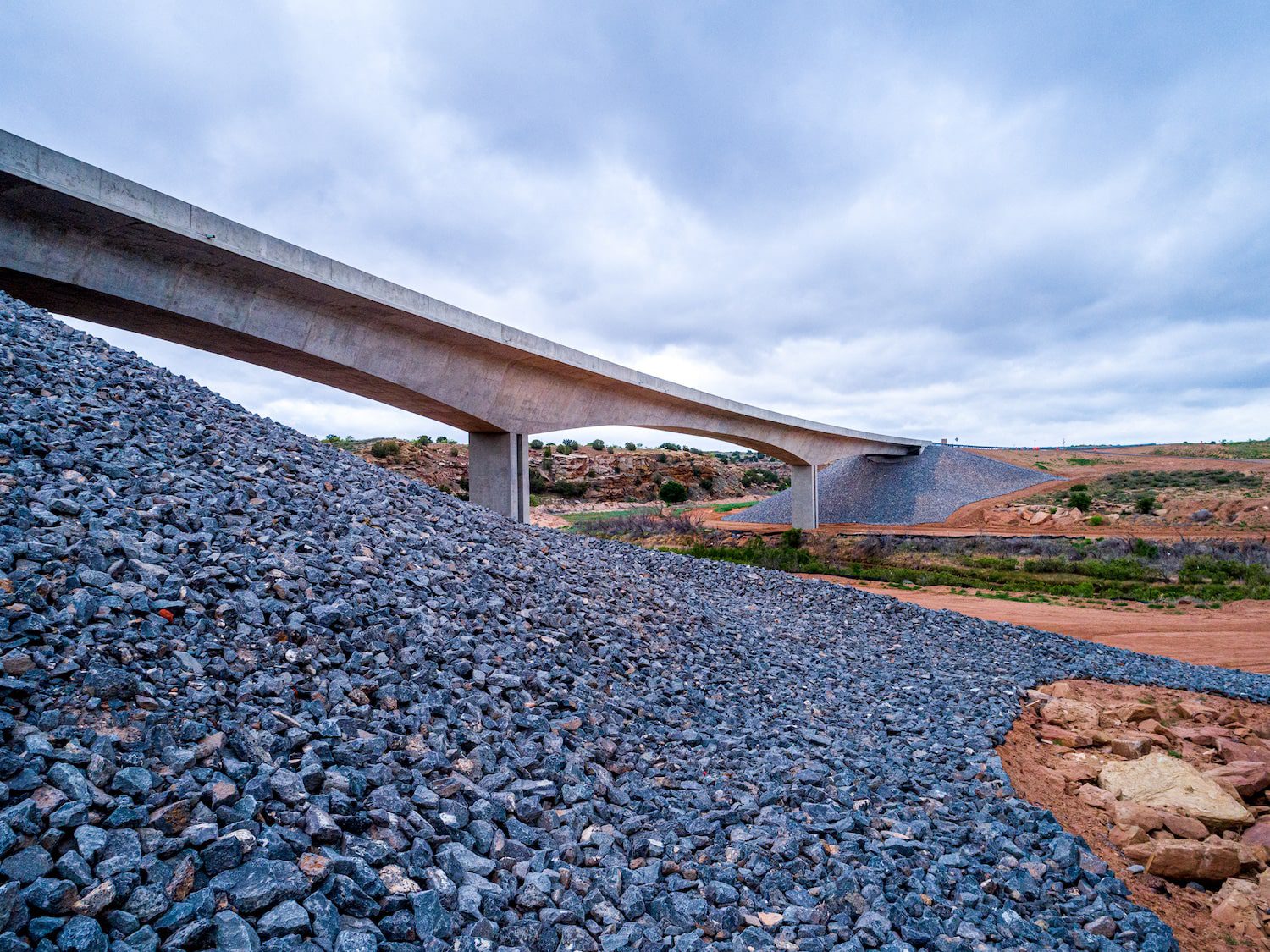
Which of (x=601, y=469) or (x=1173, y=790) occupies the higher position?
(x=601, y=469)

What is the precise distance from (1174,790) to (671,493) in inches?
1825

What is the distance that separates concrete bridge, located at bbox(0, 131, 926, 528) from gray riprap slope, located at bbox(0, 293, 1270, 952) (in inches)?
113

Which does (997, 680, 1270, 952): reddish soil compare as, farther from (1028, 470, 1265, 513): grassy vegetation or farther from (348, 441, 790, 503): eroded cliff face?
(348, 441, 790, 503): eroded cliff face

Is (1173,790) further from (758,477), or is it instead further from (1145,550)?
(758,477)

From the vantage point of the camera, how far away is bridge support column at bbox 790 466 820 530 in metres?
38.0

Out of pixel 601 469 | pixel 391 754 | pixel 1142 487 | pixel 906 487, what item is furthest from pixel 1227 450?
pixel 391 754

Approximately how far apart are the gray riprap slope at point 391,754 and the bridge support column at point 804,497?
1228 inches

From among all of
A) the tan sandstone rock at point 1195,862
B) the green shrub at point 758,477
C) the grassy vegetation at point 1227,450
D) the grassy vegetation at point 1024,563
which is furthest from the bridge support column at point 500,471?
the grassy vegetation at point 1227,450

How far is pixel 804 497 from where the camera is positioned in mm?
38469

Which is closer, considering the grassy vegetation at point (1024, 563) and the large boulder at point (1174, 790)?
the large boulder at point (1174, 790)

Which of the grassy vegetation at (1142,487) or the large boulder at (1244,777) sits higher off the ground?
the grassy vegetation at (1142,487)

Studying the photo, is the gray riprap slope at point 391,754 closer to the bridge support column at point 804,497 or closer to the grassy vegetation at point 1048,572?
the grassy vegetation at point 1048,572

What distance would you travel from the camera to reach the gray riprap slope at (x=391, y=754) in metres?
2.71

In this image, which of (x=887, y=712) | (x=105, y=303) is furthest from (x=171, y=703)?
(x=105, y=303)
